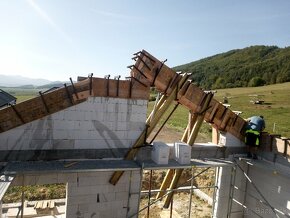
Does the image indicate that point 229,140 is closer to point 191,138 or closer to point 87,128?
point 191,138

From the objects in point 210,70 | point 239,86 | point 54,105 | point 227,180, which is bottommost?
point 227,180

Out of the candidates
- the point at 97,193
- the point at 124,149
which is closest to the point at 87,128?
the point at 124,149

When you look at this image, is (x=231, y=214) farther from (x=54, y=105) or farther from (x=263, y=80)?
(x=263, y=80)

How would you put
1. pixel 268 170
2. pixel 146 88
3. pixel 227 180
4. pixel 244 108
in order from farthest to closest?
pixel 244 108 < pixel 227 180 < pixel 268 170 < pixel 146 88

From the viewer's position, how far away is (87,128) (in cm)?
801

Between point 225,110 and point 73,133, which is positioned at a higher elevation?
point 225,110

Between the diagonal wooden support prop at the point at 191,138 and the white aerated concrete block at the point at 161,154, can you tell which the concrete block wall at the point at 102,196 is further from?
the diagonal wooden support prop at the point at 191,138

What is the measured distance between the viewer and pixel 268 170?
9422 millimetres

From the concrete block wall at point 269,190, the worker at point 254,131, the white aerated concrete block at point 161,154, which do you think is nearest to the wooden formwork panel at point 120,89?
the white aerated concrete block at point 161,154

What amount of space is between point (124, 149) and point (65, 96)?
2.29 metres

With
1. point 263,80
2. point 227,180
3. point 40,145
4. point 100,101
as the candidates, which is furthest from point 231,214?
point 263,80

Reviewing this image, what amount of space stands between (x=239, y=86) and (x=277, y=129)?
55.1 m

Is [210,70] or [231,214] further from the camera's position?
[210,70]

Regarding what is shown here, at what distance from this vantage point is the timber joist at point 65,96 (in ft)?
23.5
